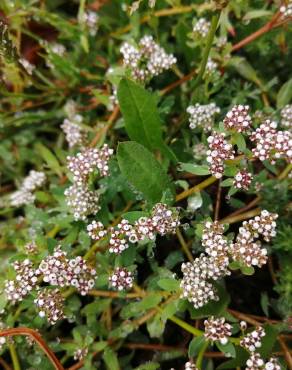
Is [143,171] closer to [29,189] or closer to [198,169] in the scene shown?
[198,169]

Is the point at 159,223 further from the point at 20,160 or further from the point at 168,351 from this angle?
the point at 20,160

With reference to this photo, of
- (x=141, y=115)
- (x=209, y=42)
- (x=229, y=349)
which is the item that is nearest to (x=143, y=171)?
(x=141, y=115)

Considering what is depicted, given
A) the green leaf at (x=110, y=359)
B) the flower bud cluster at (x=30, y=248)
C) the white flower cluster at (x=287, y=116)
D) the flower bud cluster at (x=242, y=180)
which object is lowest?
the green leaf at (x=110, y=359)

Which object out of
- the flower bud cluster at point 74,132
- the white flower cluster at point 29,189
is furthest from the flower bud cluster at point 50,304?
the flower bud cluster at point 74,132

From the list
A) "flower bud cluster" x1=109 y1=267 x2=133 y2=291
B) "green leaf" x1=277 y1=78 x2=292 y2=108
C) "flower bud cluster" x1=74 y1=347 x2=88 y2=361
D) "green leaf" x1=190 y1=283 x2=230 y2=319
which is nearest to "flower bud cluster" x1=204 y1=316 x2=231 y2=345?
"green leaf" x1=190 y1=283 x2=230 y2=319

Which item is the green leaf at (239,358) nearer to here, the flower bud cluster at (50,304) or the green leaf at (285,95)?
the flower bud cluster at (50,304)

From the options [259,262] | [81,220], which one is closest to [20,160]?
[81,220]

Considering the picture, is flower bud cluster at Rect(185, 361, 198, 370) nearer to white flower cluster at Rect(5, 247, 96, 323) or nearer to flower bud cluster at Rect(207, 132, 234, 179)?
white flower cluster at Rect(5, 247, 96, 323)
